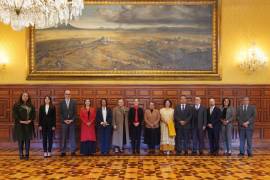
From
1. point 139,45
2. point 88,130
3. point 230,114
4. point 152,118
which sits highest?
point 139,45

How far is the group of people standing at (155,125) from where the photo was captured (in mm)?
11062

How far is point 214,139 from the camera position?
437 inches

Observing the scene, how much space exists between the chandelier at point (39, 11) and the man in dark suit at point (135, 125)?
398 centimetres

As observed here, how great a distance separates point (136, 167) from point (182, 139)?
8.45 feet

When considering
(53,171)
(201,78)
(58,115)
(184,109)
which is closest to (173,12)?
(201,78)

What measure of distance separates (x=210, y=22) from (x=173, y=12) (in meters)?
1.12

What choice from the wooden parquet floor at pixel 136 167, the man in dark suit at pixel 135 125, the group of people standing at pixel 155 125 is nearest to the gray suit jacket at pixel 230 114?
the group of people standing at pixel 155 125

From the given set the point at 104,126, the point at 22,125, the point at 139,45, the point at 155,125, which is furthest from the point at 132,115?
the point at 22,125

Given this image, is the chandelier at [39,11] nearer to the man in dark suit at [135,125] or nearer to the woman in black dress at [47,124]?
the woman in black dress at [47,124]

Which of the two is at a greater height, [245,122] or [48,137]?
[245,122]

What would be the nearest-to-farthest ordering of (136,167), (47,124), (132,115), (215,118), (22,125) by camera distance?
(136,167) → (22,125) → (47,124) → (215,118) → (132,115)

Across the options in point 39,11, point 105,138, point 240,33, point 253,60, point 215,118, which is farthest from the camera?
point 240,33

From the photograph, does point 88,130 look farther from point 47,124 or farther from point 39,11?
point 39,11

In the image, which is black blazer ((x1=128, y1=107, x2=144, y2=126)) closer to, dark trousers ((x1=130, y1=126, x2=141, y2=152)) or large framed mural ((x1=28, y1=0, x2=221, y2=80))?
dark trousers ((x1=130, y1=126, x2=141, y2=152))
